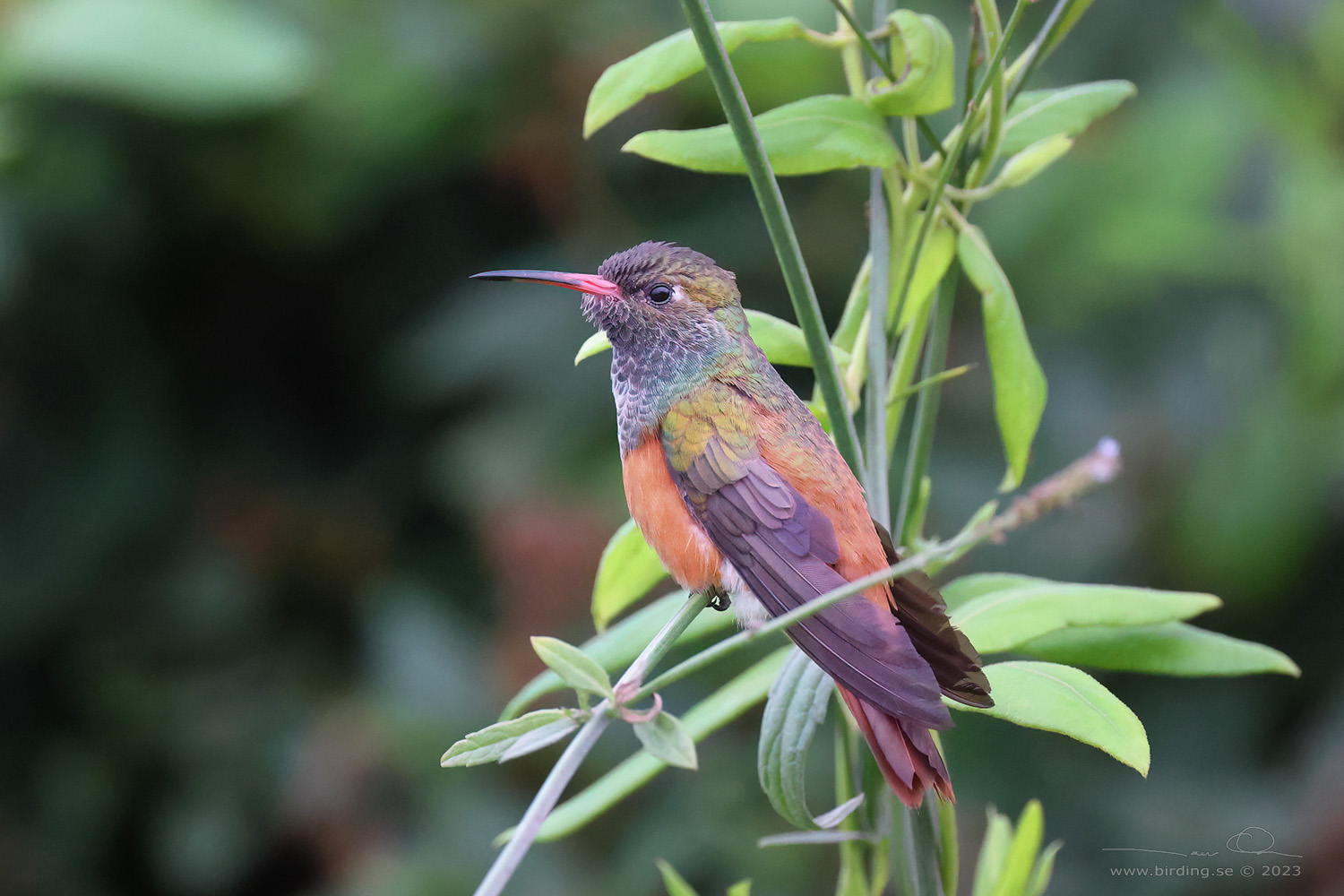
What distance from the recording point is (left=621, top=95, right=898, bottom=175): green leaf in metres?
0.75

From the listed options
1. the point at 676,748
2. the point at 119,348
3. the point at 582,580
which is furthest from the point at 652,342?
the point at 119,348

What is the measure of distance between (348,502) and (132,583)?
55cm

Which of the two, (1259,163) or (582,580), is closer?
(582,580)

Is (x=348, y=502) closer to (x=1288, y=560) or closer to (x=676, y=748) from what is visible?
(x=1288, y=560)

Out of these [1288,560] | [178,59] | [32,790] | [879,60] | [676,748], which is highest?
[178,59]

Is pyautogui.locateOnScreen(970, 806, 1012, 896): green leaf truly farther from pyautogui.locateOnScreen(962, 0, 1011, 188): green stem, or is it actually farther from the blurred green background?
the blurred green background

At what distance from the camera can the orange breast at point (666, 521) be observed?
0.67 meters

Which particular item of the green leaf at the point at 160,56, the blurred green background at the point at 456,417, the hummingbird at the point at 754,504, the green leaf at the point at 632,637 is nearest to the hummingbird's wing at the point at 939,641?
the hummingbird at the point at 754,504

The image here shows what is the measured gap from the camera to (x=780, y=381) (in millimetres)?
732

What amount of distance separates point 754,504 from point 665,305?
15 centimetres

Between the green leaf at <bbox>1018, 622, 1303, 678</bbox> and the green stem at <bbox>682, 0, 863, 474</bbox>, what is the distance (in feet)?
1.24

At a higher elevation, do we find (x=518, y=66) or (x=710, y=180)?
(x=518, y=66)

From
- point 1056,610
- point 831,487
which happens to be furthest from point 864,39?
point 1056,610

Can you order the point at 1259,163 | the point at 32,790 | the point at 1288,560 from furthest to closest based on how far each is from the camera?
the point at 1259,163 < the point at 32,790 < the point at 1288,560
